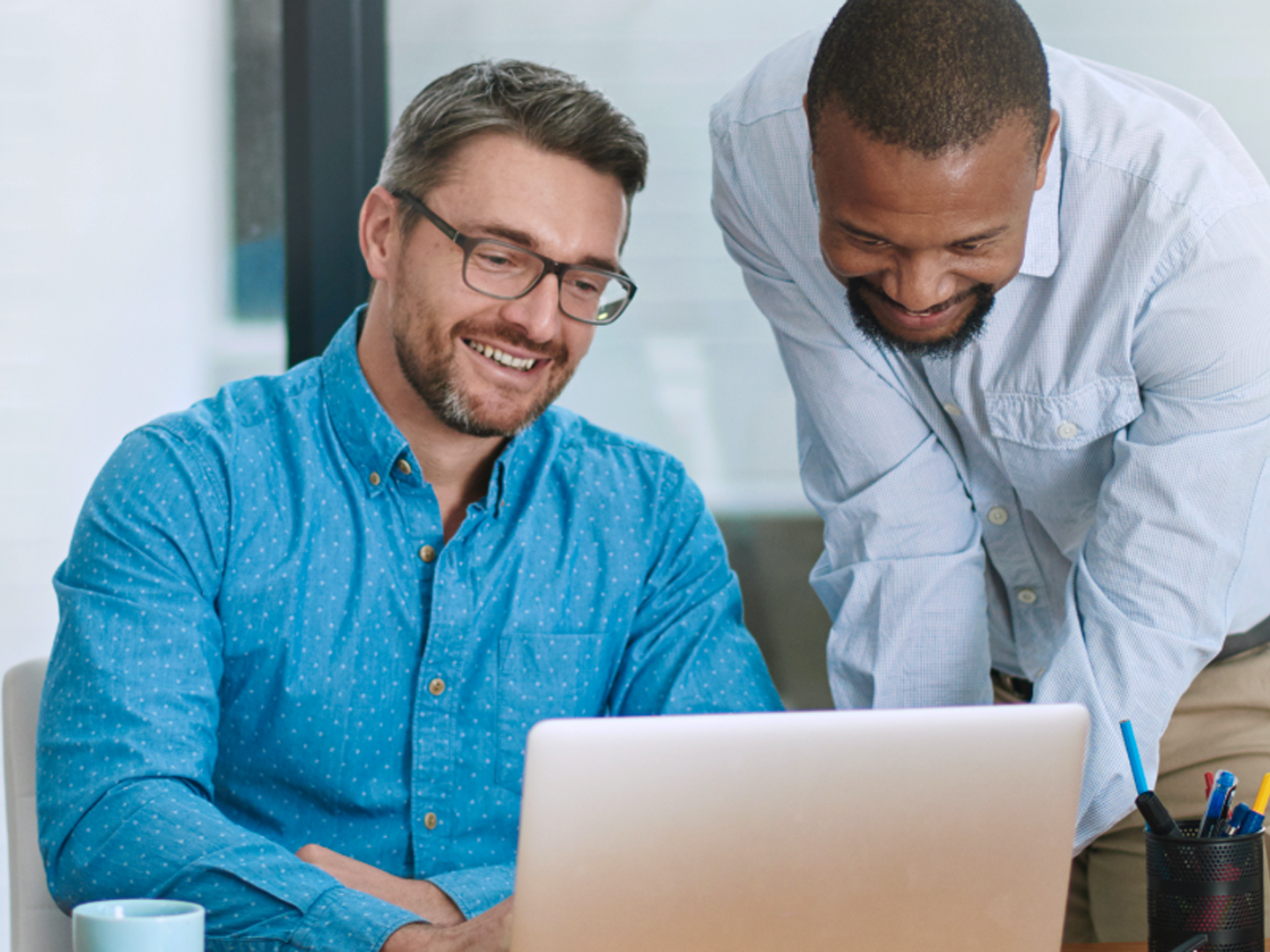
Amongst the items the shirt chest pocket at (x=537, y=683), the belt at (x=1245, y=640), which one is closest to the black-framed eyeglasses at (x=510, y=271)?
the shirt chest pocket at (x=537, y=683)

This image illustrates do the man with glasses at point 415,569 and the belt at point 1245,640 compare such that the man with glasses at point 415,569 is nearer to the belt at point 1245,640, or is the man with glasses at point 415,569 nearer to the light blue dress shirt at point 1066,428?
the light blue dress shirt at point 1066,428

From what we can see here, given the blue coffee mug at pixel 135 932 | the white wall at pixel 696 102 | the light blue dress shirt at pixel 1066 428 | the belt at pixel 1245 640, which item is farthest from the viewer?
the white wall at pixel 696 102

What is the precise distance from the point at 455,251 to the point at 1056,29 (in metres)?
1.15

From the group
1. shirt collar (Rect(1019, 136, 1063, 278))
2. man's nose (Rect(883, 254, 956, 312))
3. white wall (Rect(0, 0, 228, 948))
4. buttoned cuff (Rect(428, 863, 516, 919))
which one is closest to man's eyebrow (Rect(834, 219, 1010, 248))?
man's nose (Rect(883, 254, 956, 312))

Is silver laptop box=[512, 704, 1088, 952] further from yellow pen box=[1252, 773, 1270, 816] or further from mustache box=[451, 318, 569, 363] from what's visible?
mustache box=[451, 318, 569, 363]

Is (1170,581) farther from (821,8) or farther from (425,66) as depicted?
(425,66)

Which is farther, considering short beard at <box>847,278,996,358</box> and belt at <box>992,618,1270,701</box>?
belt at <box>992,618,1270,701</box>

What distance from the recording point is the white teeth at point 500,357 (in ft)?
4.75

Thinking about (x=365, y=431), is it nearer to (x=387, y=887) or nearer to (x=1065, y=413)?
(x=387, y=887)

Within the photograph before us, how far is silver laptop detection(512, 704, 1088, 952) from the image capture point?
718 millimetres

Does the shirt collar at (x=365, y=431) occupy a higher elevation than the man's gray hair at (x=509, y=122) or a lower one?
lower

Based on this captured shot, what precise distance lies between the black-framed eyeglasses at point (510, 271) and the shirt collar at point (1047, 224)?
0.47m

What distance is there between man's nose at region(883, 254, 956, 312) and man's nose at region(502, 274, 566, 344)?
377mm

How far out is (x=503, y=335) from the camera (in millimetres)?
1444
